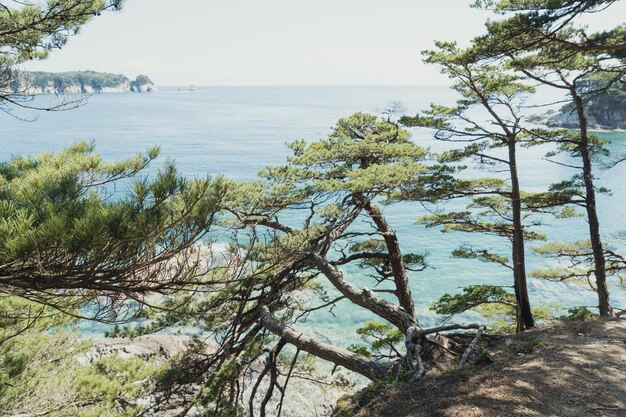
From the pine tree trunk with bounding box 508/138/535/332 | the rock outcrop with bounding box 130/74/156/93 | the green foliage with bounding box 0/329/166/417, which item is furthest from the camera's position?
the rock outcrop with bounding box 130/74/156/93

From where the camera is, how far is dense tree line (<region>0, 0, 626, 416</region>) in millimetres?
3037

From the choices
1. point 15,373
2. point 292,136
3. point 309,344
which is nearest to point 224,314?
point 309,344

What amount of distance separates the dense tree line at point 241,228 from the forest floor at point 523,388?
1.20ft

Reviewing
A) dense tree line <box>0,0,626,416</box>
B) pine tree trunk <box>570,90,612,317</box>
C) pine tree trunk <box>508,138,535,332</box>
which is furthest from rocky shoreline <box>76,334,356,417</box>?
pine tree trunk <box>570,90,612,317</box>

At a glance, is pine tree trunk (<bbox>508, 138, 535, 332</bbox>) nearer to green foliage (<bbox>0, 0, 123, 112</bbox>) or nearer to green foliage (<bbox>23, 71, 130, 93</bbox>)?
green foliage (<bbox>0, 0, 123, 112</bbox>)

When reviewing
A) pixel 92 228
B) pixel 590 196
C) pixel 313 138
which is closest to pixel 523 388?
pixel 92 228

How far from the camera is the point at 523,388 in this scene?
11.8ft

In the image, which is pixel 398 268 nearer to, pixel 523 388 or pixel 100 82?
pixel 523 388

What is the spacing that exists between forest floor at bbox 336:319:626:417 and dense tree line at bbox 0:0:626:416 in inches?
14.4

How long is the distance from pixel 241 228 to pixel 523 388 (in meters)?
4.00

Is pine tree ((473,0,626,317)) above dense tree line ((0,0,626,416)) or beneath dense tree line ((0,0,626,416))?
above

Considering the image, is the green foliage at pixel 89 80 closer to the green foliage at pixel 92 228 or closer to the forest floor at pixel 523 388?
the green foliage at pixel 92 228

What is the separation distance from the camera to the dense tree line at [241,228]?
3037 millimetres

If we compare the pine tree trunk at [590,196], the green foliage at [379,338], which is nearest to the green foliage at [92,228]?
the green foliage at [379,338]
